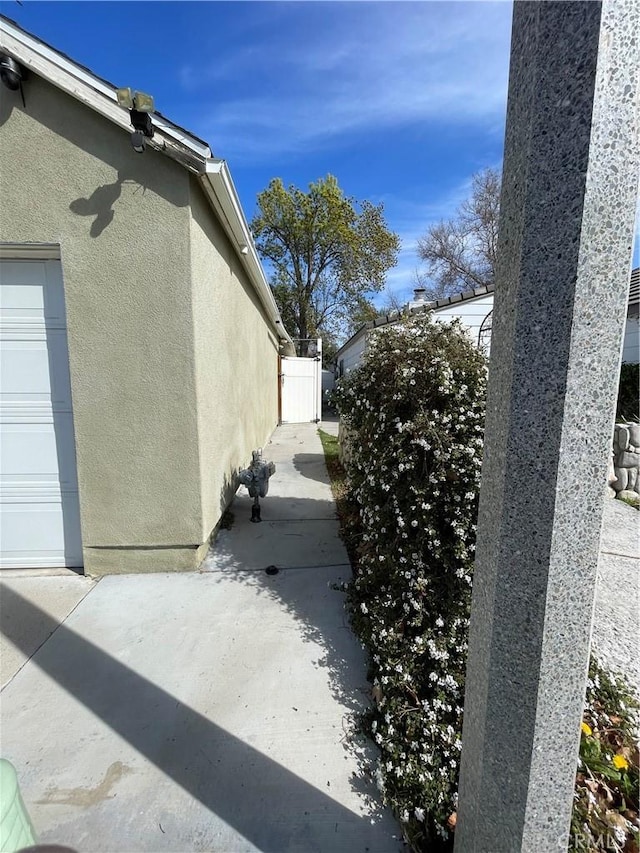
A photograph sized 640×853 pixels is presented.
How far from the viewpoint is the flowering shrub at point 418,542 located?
188cm

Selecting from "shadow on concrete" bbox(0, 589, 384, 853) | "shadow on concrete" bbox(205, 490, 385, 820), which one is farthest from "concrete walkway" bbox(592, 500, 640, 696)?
"shadow on concrete" bbox(0, 589, 384, 853)

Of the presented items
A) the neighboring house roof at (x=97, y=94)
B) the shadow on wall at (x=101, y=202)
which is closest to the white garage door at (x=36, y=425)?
the shadow on wall at (x=101, y=202)

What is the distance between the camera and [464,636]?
228cm

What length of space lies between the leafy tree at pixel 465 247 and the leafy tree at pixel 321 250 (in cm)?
379

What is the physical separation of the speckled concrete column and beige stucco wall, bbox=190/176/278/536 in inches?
117

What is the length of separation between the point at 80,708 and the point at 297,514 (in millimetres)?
3055

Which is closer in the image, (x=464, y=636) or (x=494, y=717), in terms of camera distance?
(x=494, y=717)

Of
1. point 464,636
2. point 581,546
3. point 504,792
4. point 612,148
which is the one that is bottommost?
point 464,636

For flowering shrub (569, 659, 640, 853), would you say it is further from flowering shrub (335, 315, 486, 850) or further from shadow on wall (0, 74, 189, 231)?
shadow on wall (0, 74, 189, 231)

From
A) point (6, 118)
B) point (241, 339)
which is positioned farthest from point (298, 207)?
point (6, 118)

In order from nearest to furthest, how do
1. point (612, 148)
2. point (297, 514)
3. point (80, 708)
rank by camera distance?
point (612, 148)
point (80, 708)
point (297, 514)

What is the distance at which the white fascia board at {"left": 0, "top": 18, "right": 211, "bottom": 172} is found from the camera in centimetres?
292

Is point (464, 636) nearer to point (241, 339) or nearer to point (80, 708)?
point (80, 708)

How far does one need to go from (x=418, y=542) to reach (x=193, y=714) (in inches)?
64.3
